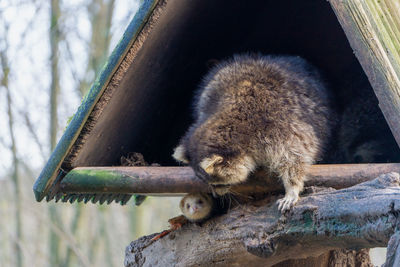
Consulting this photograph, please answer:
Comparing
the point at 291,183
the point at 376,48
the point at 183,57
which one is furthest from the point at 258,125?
the point at 183,57

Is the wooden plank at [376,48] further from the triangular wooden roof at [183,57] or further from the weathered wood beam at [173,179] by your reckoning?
the weathered wood beam at [173,179]

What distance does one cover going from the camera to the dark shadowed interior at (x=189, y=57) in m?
3.30

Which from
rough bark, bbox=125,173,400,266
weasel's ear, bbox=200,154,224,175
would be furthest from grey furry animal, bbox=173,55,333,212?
rough bark, bbox=125,173,400,266

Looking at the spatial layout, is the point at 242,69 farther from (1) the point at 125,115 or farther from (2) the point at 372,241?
(2) the point at 372,241

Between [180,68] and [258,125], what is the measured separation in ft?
3.39

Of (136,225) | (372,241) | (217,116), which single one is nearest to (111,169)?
(217,116)

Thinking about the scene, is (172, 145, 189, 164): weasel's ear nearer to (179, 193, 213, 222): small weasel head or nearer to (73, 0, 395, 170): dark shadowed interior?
(179, 193, 213, 222): small weasel head

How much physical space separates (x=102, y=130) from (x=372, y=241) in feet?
5.48

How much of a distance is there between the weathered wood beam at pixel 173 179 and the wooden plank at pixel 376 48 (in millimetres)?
331

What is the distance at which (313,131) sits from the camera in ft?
10.1

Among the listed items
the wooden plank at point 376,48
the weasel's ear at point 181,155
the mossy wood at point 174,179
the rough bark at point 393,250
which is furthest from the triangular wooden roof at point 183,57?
the rough bark at point 393,250

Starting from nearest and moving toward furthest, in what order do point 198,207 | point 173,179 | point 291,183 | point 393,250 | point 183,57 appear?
1. point 393,250
2. point 291,183
3. point 173,179
4. point 198,207
5. point 183,57

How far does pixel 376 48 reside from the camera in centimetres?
266

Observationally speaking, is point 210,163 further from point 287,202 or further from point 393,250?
point 393,250
